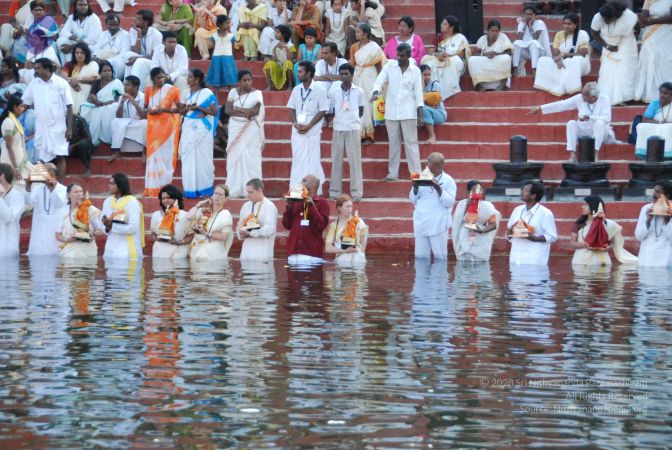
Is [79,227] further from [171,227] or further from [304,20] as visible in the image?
[304,20]

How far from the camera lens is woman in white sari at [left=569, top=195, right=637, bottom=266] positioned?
16.5 metres

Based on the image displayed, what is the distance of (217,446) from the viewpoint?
7.61 metres

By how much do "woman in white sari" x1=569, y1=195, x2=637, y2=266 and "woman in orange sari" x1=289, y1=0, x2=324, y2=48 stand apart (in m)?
5.69

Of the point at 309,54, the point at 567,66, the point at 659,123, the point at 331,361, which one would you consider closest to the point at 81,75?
the point at 309,54

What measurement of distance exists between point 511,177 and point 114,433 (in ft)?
36.2

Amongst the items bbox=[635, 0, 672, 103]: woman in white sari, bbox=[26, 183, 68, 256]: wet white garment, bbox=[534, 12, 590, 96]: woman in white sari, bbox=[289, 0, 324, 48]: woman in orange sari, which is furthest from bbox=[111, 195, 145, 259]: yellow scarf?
bbox=[635, 0, 672, 103]: woman in white sari

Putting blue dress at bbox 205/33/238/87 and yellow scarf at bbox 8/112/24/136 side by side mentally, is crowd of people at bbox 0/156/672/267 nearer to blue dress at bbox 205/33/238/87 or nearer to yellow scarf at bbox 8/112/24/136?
yellow scarf at bbox 8/112/24/136

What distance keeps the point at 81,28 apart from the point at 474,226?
303 inches

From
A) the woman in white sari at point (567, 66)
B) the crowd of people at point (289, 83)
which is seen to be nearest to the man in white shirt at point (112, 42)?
the crowd of people at point (289, 83)

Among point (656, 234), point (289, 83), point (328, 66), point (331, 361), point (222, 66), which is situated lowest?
point (331, 361)

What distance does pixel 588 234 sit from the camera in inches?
647

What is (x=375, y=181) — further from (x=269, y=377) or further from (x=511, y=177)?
(x=269, y=377)

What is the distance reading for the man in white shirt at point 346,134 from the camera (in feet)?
61.2

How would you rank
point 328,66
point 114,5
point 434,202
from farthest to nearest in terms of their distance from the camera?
point 114,5, point 328,66, point 434,202
